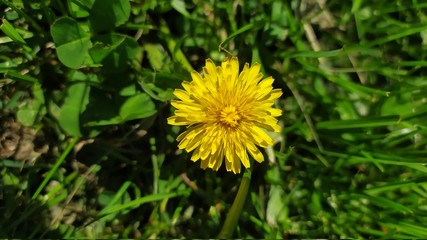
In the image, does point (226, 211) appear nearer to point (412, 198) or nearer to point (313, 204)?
point (313, 204)

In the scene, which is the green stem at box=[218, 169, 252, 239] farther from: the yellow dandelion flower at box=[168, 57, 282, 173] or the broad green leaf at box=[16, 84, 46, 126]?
the broad green leaf at box=[16, 84, 46, 126]

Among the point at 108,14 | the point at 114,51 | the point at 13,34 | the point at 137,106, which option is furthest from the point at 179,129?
the point at 13,34

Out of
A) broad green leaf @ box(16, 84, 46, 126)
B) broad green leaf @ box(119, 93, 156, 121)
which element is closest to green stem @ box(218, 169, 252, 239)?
broad green leaf @ box(119, 93, 156, 121)

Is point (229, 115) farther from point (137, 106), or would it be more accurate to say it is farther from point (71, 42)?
point (71, 42)

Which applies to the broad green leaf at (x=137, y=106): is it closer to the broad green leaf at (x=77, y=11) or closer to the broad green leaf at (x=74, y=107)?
the broad green leaf at (x=74, y=107)

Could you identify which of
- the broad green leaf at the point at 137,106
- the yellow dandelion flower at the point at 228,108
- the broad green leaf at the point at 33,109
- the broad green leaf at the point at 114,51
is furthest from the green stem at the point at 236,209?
the broad green leaf at the point at 33,109

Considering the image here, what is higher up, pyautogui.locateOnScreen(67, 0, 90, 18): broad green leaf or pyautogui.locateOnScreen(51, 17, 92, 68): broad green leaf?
pyautogui.locateOnScreen(67, 0, 90, 18): broad green leaf

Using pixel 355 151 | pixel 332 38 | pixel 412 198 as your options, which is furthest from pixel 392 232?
pixel 332 38
